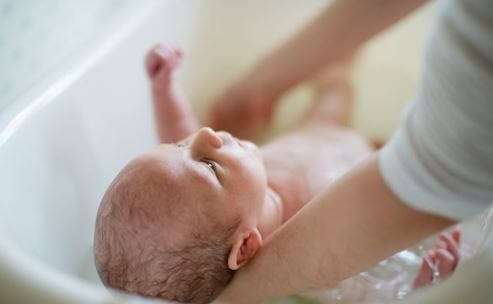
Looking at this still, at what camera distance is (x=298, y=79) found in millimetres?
1294

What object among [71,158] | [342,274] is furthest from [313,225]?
[71,158]

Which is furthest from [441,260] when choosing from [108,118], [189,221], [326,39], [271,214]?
[108,118]

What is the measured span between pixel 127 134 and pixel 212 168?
14.7 inches

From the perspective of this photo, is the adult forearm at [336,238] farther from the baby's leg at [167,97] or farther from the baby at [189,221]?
the baby's leg at [167,97]

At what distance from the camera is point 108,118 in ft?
3.63

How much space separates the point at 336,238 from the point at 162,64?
0.54 m

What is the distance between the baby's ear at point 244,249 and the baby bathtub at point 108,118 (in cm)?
18

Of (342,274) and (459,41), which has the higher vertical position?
(459,41)

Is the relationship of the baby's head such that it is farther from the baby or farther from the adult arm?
the adult arm

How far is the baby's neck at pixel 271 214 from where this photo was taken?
0.88 metres

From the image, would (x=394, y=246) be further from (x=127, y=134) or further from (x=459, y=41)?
(x=127, y=134)

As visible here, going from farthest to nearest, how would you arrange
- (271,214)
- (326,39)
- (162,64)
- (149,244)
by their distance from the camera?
(326,39), (162,64), (271,214), (149,244)

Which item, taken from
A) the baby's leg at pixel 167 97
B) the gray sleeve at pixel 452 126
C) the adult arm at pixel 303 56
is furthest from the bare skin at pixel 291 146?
the gray sleeve at pixel 452 126

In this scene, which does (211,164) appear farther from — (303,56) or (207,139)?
(303,56)
